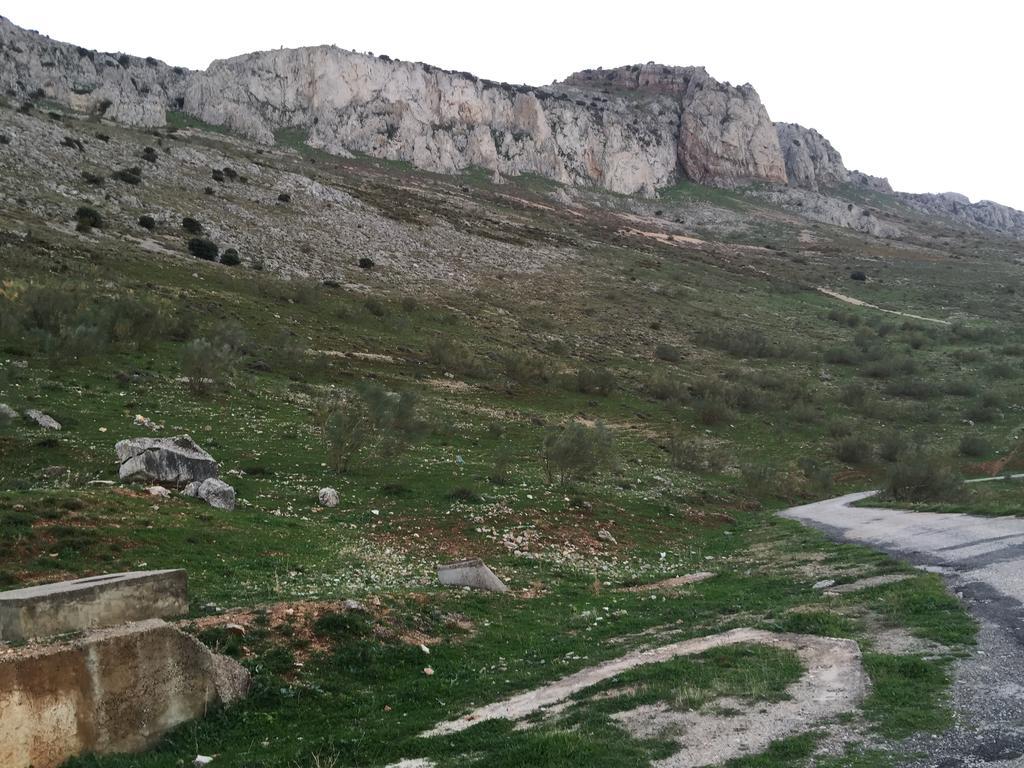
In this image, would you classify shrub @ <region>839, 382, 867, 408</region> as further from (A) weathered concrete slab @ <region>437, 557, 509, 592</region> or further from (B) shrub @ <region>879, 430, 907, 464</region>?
(A) weathered concrete slab @ <region>437, 557, 509, 592</region>

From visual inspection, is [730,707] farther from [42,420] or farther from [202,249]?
[202,249]

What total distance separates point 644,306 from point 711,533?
54.2 m

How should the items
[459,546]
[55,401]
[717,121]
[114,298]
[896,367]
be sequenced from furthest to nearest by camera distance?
1. [717,121]
2. [896,367]
3. [114,298]
4. [55,401]
5. [459,546]

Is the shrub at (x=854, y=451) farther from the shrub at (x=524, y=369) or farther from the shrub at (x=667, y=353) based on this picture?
the shrub at (x=667, y=353)

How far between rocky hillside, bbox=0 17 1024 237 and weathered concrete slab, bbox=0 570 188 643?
122m

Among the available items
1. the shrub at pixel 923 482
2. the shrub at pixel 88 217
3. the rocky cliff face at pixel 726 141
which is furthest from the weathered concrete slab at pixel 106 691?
the rocky cliff face at pixel 726 141

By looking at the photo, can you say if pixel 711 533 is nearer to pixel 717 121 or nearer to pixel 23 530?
pixel 23 530

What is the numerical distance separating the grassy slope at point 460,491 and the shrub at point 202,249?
107 inches

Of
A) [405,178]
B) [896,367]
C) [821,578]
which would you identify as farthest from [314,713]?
[405,178]

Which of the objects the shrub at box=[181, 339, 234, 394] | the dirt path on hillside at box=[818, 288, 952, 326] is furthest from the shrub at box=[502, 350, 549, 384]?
the dirt path on hillside at box=[818, 288, 952, 326]

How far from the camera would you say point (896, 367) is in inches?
2522

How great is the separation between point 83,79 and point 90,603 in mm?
142574

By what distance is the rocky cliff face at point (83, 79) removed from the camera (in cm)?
11094

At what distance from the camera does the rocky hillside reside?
120m
